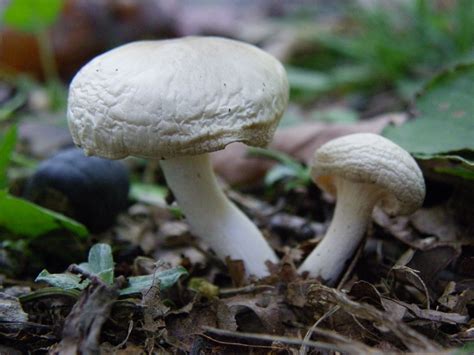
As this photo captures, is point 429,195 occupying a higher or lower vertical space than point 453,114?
lower

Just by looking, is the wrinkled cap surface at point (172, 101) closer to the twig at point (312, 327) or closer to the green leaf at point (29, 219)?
the green leaf at point (29, 219)

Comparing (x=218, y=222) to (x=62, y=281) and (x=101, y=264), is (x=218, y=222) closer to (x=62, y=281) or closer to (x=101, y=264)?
(x=101, y=264)

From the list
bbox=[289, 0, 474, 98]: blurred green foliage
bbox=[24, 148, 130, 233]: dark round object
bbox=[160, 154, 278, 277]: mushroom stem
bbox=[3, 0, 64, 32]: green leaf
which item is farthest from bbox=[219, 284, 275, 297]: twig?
bbox=[3, 0, 64, 32]: green leaf

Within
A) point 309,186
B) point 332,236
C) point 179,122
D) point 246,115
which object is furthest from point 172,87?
point 309,186

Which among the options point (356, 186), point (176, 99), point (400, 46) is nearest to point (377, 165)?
point (356, 186)

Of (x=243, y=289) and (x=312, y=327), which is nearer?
(x=312, y=327)

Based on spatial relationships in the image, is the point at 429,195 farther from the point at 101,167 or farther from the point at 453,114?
the point at 101,167
